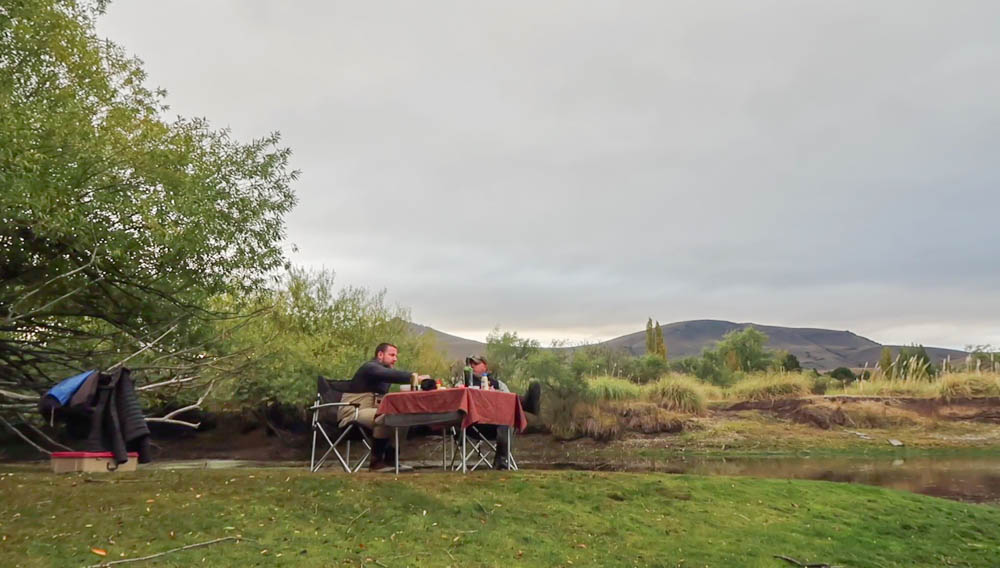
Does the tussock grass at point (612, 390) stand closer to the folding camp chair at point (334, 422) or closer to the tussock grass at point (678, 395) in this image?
the tussock grass at point (678, 395)

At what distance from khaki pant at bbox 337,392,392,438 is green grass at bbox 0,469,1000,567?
3.06ft

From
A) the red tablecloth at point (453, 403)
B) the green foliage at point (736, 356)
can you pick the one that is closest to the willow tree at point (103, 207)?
the red tablecloth at point (453, 403)

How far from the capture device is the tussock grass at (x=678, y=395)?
23172 mm

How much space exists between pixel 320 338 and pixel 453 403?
1628 centimetres

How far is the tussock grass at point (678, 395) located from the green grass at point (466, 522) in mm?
16057

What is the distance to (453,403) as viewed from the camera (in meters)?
6.69

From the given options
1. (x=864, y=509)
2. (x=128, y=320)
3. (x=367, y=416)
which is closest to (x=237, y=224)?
(x=128, y=320)

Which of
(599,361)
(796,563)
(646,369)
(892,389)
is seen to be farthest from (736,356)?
(796,563)

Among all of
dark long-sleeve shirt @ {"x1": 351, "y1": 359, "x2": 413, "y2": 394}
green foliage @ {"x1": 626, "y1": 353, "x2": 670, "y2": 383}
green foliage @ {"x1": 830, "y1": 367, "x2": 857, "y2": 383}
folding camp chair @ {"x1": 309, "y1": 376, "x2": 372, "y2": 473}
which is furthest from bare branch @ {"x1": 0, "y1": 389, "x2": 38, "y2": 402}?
green foliage @ {"x1": 830, "y1": 367, "x2": 857, "y2": 383}

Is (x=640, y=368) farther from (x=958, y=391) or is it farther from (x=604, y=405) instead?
(x=958, y=391)

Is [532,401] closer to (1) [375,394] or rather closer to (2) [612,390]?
(1) [375,394]

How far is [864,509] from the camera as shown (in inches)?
273

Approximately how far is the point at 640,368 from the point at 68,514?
29693 mm

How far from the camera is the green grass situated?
4.42 metres
